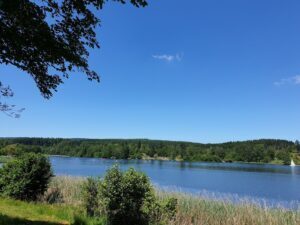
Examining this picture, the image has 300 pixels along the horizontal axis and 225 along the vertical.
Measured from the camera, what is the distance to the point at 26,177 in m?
14.0

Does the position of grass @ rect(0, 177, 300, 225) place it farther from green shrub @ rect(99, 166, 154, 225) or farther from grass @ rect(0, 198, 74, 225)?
green shrub @ rect(99, 166, 154, 225)

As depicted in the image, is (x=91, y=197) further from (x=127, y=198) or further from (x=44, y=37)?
(x=44, y=37)

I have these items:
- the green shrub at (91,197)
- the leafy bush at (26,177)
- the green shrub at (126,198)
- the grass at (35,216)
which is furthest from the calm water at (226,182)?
the leafy bush at (26,177)

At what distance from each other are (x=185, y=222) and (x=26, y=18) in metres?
8.39

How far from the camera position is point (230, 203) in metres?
14.2

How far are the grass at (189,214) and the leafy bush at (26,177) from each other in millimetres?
1284

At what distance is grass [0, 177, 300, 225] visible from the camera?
9.60m

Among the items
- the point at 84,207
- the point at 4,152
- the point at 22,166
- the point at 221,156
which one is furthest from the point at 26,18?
the point at 221,156

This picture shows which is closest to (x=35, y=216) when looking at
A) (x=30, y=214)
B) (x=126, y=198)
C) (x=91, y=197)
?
(x=30, y=214)

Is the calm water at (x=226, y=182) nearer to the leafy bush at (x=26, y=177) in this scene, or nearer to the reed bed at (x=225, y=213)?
the reed bed at (x=225, y=213)

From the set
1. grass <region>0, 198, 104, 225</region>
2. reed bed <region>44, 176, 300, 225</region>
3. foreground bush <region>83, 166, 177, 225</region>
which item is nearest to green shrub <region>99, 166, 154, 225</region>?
foreground bush <region>83, 166, 177, 225</region>

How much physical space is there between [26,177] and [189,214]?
6.60m

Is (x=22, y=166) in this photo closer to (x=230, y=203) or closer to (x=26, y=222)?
(x=26, y=222)

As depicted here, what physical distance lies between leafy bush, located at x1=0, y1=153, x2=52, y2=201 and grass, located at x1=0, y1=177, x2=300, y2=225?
1.28m
